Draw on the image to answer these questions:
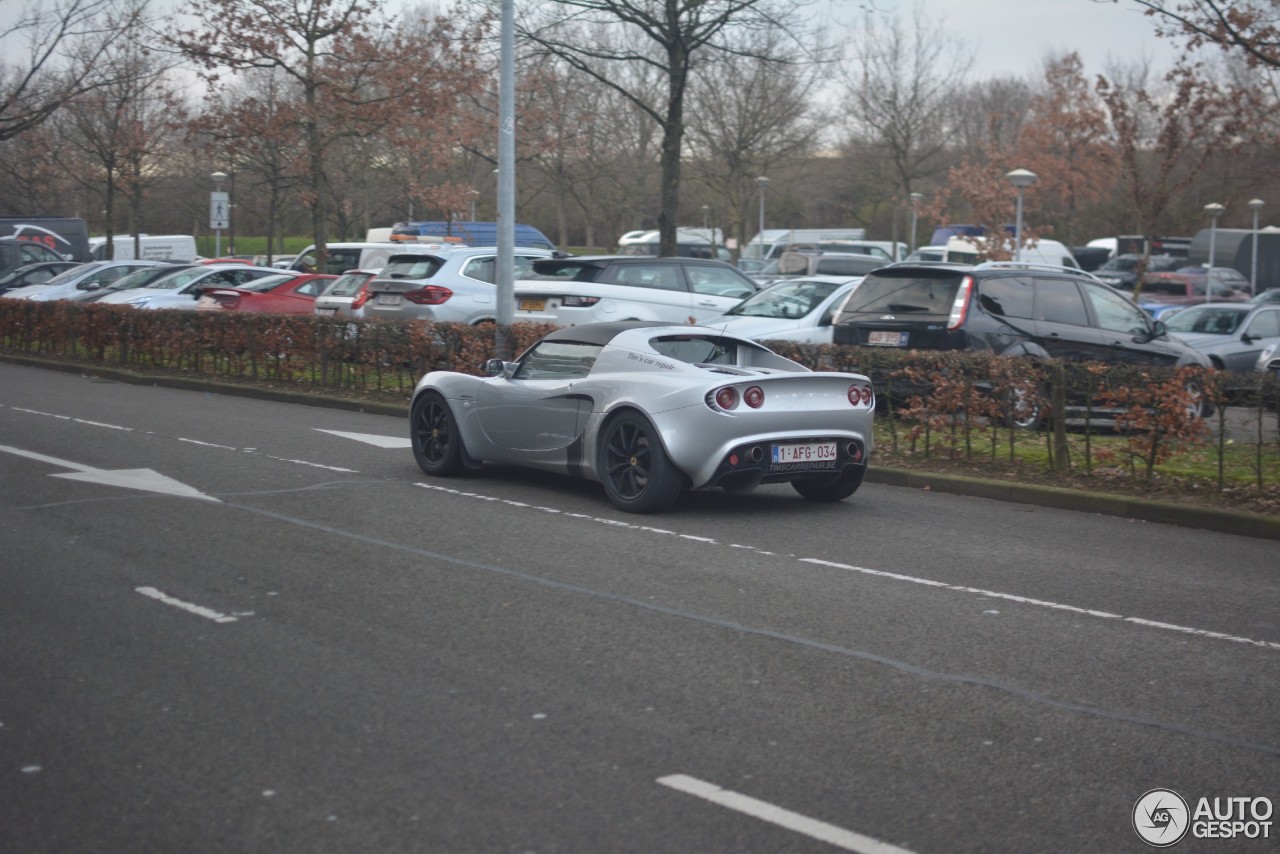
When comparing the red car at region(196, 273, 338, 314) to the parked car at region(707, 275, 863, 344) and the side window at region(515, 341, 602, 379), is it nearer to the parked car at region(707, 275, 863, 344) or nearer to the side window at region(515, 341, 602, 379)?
the parked car at region(707, 275, 863, 344)

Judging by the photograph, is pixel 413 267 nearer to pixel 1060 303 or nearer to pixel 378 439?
pixel 378 439

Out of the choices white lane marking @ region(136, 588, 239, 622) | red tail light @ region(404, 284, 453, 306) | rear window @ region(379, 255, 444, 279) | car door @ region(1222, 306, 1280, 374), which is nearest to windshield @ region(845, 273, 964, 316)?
red tail light @ region(404, 284, 453, 306)

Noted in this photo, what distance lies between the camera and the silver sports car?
9.30 meters

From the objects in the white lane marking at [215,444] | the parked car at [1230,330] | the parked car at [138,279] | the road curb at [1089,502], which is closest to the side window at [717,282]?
the parked car at [1230,330]

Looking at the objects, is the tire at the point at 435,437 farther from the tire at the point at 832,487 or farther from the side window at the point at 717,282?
the side window at the point at 717,282

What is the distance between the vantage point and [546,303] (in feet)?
63.4

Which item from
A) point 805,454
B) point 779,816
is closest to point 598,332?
point 805,454

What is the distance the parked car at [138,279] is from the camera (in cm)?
3095

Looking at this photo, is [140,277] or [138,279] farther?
[140,277]

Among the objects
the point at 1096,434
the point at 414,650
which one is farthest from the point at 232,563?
the point at 1096,434

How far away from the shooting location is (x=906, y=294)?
47.6 ft

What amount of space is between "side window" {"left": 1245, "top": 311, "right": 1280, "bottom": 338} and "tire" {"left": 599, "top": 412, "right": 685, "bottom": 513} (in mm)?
→ 15757

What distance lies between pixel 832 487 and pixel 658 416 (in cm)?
178

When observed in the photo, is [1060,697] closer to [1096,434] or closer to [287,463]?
[1096,434]
